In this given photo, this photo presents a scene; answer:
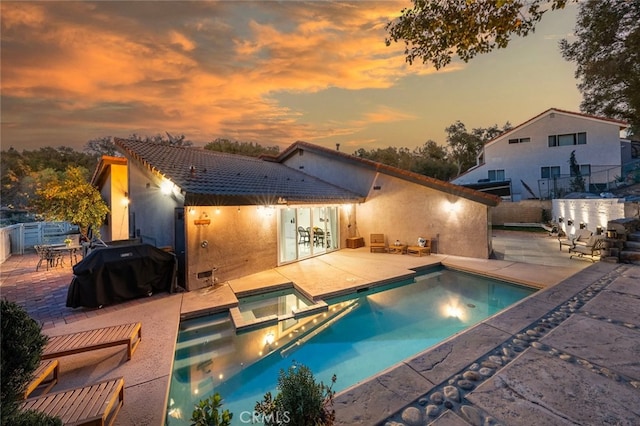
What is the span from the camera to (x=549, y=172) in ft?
71.5

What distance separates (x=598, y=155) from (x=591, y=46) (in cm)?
933

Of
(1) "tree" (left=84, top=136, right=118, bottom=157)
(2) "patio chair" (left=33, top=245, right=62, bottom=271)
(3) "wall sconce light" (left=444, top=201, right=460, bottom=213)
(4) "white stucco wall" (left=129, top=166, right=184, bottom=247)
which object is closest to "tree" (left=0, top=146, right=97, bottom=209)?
(1) "tree" (left=84, top=136, right=118, bottom=157)

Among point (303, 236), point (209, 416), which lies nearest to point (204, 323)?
point (209, 416)

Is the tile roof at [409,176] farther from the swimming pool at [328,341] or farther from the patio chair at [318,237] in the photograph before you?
the patio chair at [318,237]

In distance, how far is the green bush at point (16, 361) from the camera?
6.29ft

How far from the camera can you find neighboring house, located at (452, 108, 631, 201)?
19438 mm

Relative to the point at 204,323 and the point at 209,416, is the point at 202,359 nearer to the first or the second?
the point at 204,323

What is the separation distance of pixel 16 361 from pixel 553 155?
98.6ft

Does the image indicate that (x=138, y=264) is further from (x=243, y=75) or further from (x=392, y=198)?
(x=392, y=198)

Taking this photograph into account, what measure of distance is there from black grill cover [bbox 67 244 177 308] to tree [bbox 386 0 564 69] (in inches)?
318

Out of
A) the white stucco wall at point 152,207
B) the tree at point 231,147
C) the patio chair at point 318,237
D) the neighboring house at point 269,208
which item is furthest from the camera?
the tree at point 231,147

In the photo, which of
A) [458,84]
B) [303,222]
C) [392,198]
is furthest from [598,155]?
[303,222]

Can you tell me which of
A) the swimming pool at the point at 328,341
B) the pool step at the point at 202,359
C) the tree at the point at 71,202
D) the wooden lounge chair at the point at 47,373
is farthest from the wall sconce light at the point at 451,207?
the tree at the point at 71,202

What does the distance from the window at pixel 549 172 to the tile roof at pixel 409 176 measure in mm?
16100
